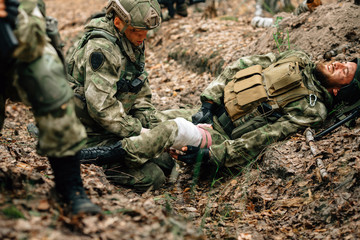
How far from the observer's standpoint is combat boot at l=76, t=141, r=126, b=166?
4078 mm

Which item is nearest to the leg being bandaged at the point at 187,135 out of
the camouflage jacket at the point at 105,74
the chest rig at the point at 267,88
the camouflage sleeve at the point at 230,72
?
the camouflage jacket at the point at 105,74

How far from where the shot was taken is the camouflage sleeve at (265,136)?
4562 mm

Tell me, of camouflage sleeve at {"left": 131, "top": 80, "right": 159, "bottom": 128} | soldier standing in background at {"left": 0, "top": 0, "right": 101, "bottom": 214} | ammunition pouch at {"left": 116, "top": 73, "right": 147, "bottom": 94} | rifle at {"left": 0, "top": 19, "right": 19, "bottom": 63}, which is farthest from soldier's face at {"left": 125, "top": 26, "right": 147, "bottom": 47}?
rifle at {"left": 0, "top": 19, "right": 19, "bottom": 63}

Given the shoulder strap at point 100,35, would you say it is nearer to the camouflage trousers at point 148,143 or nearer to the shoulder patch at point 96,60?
the shoulder patch at point 96,60

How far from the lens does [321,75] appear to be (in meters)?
4.84

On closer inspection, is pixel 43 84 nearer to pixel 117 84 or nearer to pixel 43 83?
pixel 43 83

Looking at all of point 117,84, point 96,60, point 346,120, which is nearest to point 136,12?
point 96,60

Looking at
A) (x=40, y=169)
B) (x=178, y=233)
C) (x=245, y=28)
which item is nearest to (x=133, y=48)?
(x=40, y=169)

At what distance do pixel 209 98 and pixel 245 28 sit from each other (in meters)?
3.61

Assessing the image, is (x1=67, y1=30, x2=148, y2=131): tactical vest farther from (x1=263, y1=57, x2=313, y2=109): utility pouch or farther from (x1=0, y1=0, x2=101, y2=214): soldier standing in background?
(x1=263, y1=57, x2=313, y2=109): utility pouch

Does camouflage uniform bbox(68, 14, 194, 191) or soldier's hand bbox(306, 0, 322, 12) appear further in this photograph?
soldier's hand bbox(306, 0, 322, 12)

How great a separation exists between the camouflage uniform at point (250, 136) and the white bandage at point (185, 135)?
0.07 meters

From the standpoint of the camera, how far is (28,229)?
7.44ft

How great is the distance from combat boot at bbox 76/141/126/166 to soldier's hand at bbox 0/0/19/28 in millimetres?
2087
